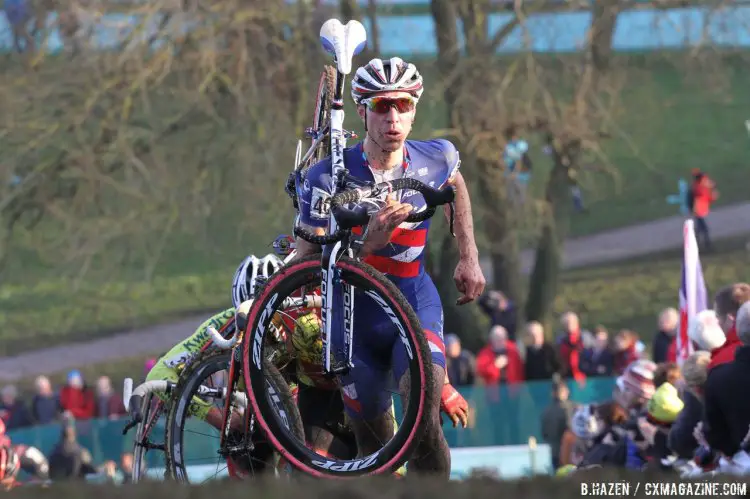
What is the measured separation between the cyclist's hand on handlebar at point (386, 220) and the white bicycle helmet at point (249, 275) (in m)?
1.66

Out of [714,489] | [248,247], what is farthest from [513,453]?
[248,247]

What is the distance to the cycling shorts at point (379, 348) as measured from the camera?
25.2ft

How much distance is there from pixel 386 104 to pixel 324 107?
101cm

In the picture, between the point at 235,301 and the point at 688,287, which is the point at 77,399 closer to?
the point at 688,287

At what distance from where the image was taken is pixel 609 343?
701 inches

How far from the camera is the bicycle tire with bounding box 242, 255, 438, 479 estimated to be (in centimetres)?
726

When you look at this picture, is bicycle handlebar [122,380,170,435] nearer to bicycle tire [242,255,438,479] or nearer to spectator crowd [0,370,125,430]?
bicycle tire [242,255,438,479]

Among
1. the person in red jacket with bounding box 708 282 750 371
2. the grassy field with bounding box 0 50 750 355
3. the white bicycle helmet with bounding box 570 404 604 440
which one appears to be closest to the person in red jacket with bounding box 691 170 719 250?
the grassy field with bounding box 0 50 750 355

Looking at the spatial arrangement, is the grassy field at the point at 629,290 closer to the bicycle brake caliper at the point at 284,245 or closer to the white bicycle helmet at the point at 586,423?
the white bicycle helmet at the point at 586,423

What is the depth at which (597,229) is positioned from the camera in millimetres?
29547

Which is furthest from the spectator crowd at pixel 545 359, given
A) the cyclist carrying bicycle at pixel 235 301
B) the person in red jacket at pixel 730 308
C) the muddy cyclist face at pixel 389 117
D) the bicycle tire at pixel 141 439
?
the muddy cyclist face at pixel 389 117

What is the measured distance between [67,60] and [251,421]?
1616cm

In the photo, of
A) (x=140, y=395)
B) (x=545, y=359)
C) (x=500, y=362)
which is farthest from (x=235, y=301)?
(x=500, y=362)

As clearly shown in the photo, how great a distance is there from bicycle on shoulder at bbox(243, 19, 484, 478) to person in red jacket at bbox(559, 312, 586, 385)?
920cm
